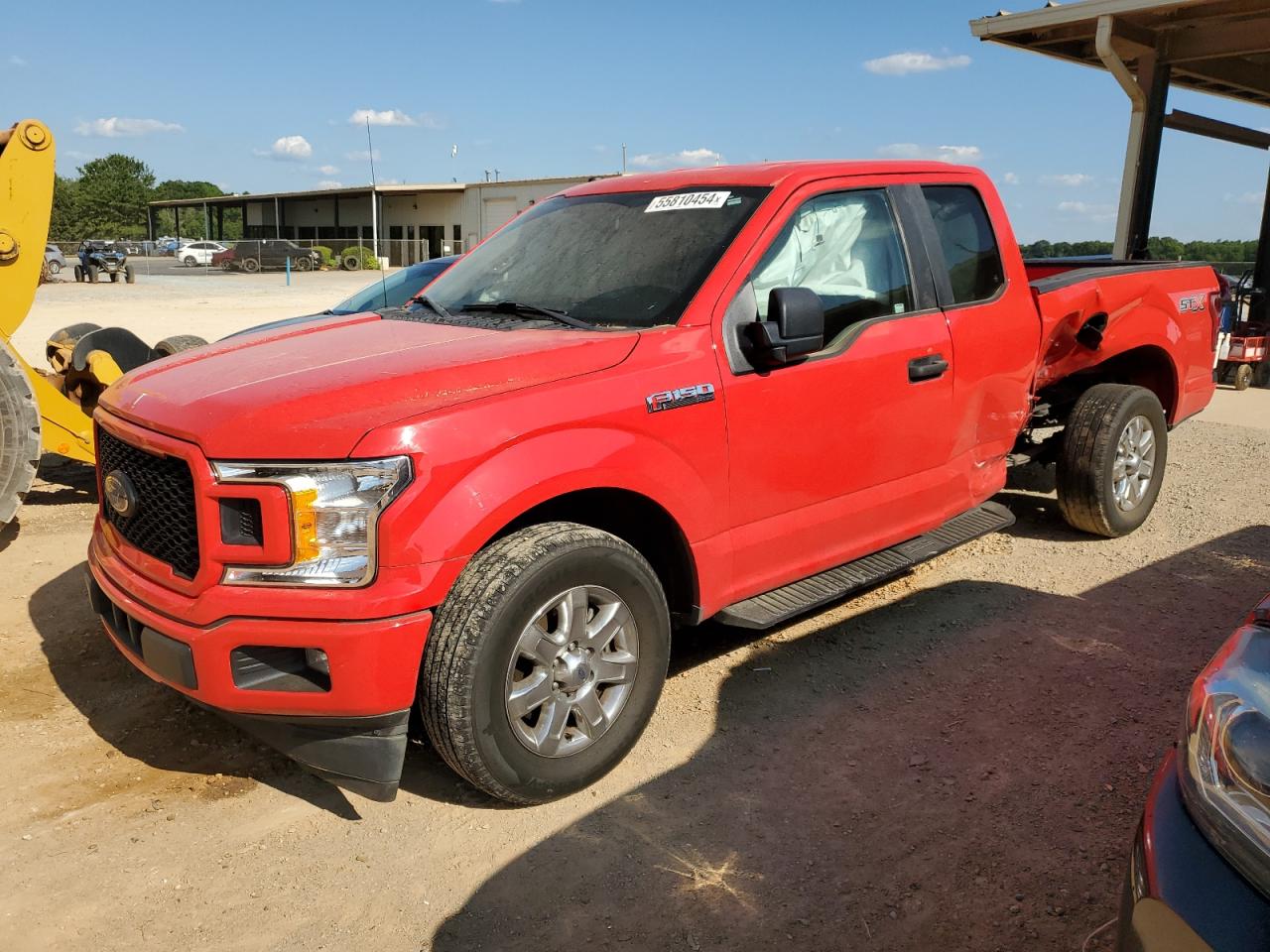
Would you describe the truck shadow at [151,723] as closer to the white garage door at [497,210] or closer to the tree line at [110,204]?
the white garage door at [497,210]

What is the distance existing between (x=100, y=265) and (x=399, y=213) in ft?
74.3

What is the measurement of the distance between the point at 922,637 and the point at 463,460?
8.59 ft

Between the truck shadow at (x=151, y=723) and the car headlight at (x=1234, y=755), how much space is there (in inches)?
97.6

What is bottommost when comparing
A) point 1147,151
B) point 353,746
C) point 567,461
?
point 353,746

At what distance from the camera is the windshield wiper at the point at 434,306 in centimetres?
411

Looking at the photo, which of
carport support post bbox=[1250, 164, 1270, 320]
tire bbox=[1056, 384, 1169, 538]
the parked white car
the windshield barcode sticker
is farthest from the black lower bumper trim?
the parked white car

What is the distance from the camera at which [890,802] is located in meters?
3.33

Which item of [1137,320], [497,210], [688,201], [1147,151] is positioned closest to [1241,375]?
[1147,151]

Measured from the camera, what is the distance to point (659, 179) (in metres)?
4.42

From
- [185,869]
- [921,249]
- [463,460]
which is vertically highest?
[921,249]

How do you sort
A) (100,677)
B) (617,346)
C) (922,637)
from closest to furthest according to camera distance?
1. (617,346)
2. (100,677)
3. (922,637)

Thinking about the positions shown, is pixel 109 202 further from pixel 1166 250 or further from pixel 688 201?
pixel 688 201

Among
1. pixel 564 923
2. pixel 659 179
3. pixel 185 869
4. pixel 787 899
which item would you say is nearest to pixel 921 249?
pixel 659 179

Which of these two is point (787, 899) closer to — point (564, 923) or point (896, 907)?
point (896, 907)
